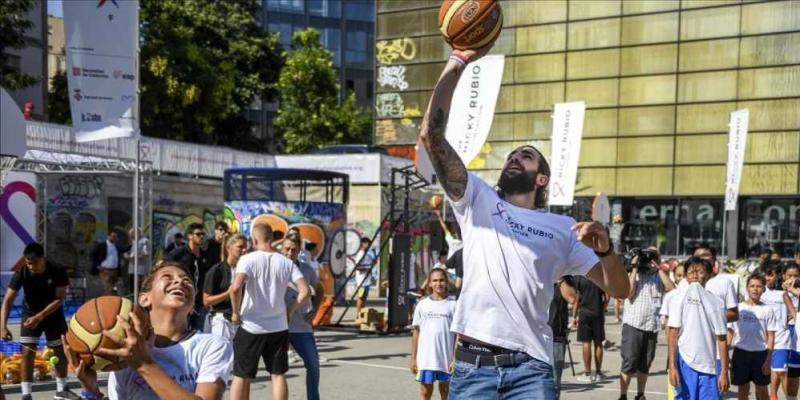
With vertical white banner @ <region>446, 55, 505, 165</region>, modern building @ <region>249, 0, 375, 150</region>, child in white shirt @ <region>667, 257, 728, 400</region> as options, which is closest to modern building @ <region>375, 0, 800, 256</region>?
vertical white banner @ <region>446, 55, 505, 165</region>

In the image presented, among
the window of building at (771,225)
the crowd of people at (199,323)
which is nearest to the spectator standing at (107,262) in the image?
the crowd of people at (199,323)

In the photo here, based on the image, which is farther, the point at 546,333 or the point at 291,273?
the point at 291,273

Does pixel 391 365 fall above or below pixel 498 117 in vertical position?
below

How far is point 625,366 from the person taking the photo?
9719 mm

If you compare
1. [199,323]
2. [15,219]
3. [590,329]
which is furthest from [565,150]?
[199,323]

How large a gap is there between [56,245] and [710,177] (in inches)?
1138

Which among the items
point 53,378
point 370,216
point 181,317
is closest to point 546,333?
point 181,317

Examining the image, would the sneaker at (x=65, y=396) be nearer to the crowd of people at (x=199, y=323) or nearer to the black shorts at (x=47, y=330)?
the crowd of people at (x=199, y=323)

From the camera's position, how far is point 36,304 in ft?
30.4

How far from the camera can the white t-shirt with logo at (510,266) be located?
3.77m

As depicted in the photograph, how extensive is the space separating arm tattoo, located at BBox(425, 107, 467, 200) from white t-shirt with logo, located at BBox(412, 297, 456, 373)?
4055mm

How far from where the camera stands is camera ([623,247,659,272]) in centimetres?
823

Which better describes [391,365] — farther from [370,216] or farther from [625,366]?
[370,216]

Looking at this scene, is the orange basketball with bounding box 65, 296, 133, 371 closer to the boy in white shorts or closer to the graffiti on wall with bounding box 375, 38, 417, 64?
the boy in white shorts
